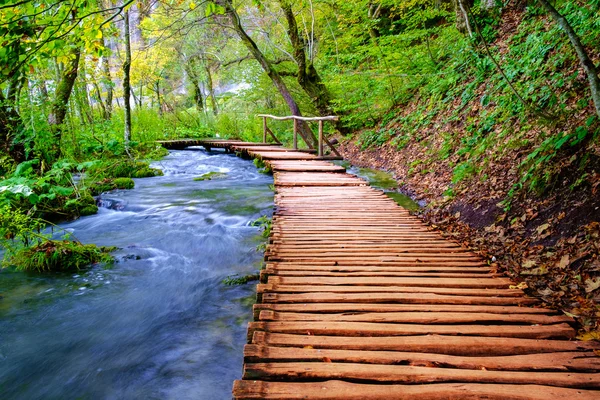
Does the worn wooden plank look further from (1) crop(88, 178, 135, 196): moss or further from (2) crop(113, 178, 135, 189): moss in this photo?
(2) crop(113, 178, 135, 189): moss

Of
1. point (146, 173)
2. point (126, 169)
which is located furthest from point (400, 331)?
point (146, 173)

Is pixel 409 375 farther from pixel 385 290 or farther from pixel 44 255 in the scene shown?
pixel 44 255

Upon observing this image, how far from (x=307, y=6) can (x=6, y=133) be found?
11079mm

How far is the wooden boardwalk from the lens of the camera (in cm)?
190

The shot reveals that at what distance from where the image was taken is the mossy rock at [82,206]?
6.87 metres

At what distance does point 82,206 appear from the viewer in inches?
282

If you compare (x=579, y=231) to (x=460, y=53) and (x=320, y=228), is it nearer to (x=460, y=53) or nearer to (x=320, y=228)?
(x=320, y=228)

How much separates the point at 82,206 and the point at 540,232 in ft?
23.9

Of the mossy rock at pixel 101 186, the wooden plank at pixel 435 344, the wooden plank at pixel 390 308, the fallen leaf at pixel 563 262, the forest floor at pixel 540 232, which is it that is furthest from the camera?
the mossy rock at pixel 101 186

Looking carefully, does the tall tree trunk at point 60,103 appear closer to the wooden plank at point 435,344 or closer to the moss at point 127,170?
the moss at point 127,170

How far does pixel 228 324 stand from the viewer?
12.6 ft

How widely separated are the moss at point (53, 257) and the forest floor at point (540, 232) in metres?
4.56

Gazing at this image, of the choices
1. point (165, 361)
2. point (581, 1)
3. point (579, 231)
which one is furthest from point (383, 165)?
point (165, 361)

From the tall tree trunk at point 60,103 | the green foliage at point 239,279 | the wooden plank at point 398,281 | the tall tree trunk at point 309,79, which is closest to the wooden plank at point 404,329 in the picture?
the wooden plank at point 398,281
